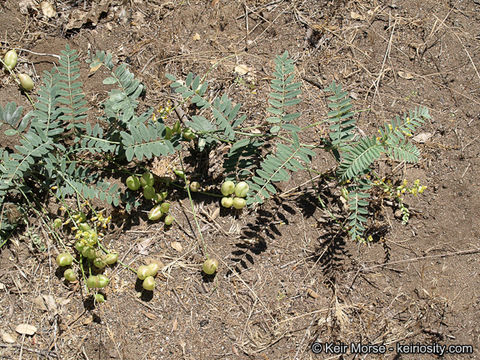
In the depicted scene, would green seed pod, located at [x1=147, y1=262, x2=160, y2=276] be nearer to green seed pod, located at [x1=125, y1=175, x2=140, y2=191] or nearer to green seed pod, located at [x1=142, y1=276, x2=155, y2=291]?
green seed pod, located at [x1=142, y1=276, x2=155, y2=291]

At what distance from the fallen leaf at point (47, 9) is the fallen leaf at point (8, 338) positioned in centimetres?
248

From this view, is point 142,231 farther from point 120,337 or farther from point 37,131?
point 37,131

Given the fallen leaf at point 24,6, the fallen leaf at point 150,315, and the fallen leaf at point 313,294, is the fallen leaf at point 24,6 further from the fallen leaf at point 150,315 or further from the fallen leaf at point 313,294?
the fallen leaf at point 313,294

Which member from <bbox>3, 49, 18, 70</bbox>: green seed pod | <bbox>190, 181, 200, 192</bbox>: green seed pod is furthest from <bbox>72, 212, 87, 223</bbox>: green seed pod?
Result: <bbox>3, 49, 18, 70</bbox>: green seed pod

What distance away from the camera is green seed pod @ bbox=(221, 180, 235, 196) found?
3096 millimetres

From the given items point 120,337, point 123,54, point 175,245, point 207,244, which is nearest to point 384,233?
point 207,244

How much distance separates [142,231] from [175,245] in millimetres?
272

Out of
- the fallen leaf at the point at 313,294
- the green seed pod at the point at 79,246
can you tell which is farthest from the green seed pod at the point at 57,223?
the fallen leaf at the point at 313,294

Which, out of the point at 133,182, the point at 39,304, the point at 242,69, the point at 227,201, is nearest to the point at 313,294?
the point at 227,201

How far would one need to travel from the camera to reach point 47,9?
346 centimetres

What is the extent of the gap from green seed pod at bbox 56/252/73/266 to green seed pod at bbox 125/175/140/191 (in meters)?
0.65

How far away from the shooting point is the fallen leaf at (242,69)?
345cm

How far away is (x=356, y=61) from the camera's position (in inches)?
138

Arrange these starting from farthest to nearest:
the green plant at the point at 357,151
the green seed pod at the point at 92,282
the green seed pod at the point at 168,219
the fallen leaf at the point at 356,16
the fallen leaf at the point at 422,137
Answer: the fallen leaf at the point at 356,16 < the fallen leaf at the point at 422,137 < the green seed pod at the point at 168,219 < the green seed pod at the point at 92,282 < the green plant at the point at 357,151
